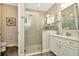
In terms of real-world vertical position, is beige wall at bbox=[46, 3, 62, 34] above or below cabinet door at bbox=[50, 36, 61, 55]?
above

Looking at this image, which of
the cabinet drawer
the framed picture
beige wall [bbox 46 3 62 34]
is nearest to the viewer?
the cabinet drawer

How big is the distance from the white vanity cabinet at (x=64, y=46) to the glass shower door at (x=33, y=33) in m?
0.41

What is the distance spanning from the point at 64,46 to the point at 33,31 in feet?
3.38

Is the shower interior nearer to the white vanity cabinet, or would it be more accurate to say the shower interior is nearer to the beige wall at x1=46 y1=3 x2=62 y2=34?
the beige wall at x1=46 y1=3 x2=62 y2=34

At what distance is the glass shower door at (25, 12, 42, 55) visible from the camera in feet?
8.29

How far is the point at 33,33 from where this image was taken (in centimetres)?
259

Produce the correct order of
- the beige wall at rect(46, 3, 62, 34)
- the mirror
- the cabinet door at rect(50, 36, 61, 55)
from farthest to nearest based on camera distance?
the beige wall at rect(46, 3, 62, 34), the cabinet door at rect(50, 36, 61, 55), the mirror

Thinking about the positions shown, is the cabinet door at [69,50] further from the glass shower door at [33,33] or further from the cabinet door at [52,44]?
the glass shower door at [33,33]

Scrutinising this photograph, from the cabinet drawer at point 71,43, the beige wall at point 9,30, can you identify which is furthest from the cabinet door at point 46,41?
the beige wall at point 9,30

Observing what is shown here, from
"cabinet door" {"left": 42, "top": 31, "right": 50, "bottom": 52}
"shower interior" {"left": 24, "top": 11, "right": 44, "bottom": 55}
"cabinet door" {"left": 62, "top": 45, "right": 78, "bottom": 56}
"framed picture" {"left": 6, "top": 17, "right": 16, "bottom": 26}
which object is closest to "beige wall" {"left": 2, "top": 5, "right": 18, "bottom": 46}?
"framed picture" {"left": 6, "top": 17, "right": 16, "bottom": 26}

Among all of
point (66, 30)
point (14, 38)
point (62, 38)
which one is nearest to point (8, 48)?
point (14, 38)

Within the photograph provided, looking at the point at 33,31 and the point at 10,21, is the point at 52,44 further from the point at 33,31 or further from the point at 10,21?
the point at 10,21

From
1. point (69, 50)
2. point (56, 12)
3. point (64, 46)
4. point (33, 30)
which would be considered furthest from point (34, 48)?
point (56, 12)

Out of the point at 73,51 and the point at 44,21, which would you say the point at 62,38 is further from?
the point at 44,21
